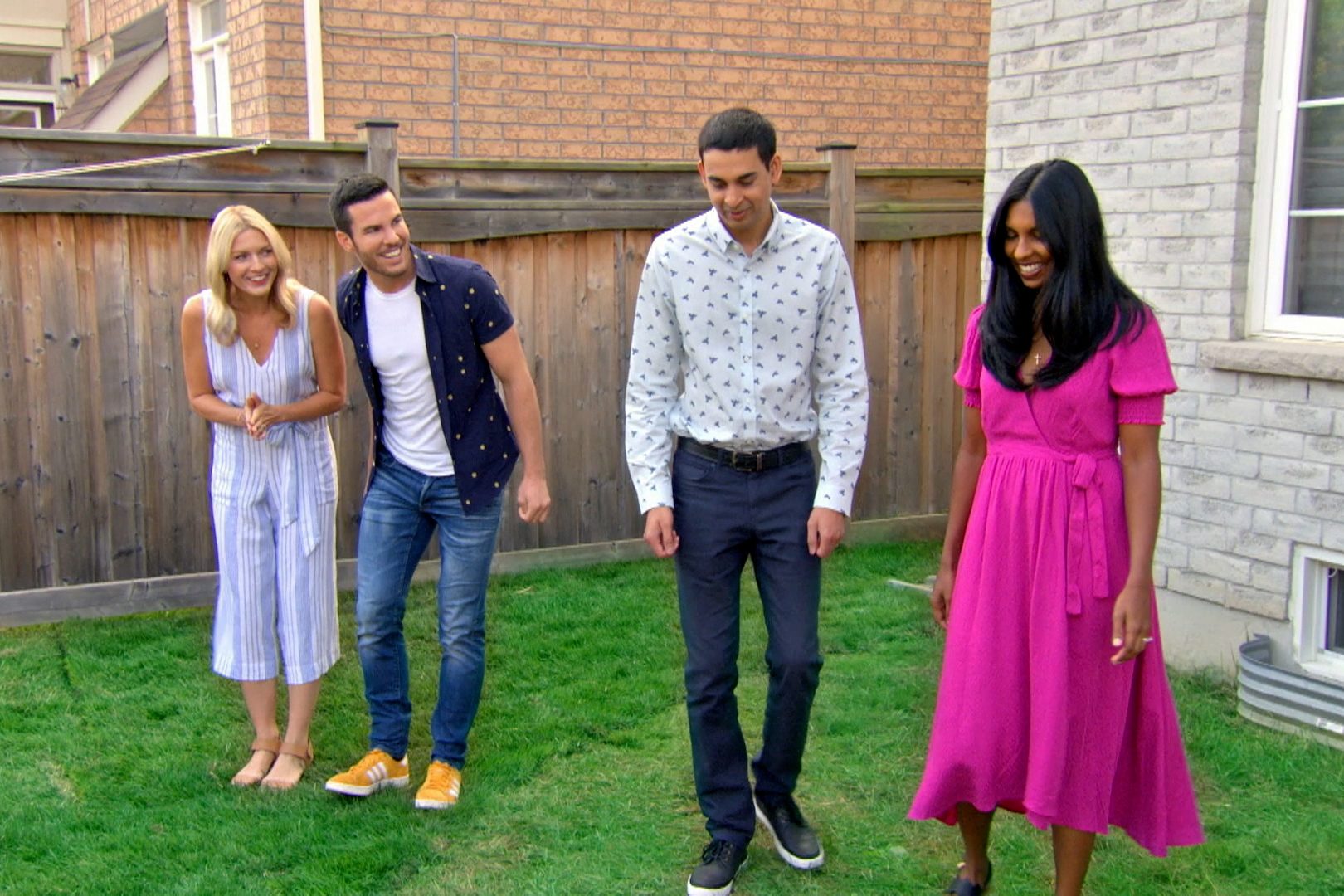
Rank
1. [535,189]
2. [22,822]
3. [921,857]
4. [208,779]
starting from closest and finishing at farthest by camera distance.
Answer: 1. [921,857]
2. [22,822]
3. [208,779]
4. [535,189]

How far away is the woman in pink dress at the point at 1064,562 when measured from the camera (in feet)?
10.3

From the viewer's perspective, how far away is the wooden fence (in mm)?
5992

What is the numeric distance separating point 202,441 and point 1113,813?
4.57 metres

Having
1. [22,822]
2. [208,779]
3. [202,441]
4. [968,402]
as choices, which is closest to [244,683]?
[208,779]

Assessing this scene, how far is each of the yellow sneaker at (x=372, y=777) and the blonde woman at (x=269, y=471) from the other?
0.79 feet

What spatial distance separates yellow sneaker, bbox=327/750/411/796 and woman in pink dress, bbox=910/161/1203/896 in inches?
73.5

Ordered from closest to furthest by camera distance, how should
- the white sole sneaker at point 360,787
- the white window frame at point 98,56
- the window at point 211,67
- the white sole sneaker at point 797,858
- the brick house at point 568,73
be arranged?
1. the white sole sneaker at point 797,858
2. the white sole sneaker at point 360,787
3. the brick house at point 568,73
4. the window at point 211,67
5. the white window frame at point 98,56

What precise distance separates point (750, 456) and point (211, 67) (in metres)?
7.91

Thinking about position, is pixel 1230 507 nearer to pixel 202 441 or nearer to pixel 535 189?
pixel 535 189

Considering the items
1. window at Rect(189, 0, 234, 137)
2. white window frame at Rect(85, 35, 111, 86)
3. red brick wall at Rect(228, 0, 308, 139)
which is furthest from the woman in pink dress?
white window frame at Rect(85, 35, 111, 86)

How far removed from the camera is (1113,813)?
10.9 ft

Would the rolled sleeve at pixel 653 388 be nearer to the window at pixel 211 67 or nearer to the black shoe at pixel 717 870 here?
the black shoe at pixel 717 870

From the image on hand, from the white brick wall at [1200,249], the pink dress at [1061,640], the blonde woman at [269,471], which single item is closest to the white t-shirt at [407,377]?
the blonde woman at [269,471]

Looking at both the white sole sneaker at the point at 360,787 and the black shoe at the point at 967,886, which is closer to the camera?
the black shoe at the point at 967,886
